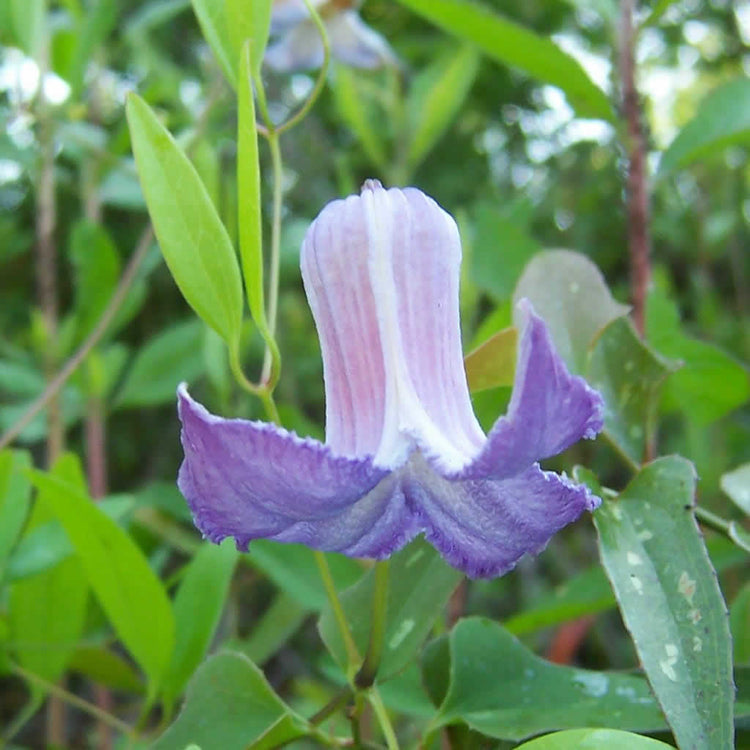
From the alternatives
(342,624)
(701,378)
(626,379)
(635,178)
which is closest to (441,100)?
(635,178)

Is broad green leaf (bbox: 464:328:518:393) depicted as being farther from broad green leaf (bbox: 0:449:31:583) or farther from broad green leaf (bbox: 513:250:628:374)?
broad green leaf (bbox: 0:449:31:583)

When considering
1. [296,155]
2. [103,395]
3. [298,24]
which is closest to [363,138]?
[298,24]

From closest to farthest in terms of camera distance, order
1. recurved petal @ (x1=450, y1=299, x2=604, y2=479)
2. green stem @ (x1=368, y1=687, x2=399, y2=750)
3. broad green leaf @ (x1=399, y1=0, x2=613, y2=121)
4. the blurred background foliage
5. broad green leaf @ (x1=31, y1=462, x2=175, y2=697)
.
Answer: recurved petal @ (x1=450, y1=299, x2=604, y2=479) < green stem @ (x1=368, y1=687, x2=399, y2=750) < broad green leaf @ (x1=31, y1=462, x2=175, y2=697) < broad green leaf @ (x1=399, y1=0, x2=613, y2=121) < the blurred background foliage

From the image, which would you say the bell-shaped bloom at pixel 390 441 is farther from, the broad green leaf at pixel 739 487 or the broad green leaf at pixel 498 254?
the broad green leaf at pixel 498 254

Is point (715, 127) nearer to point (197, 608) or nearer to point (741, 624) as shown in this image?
point (741, 624)

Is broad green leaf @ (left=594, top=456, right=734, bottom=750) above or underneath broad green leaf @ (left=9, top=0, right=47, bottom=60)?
underneath

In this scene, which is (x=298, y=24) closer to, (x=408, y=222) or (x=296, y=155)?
(x=296, y=155)

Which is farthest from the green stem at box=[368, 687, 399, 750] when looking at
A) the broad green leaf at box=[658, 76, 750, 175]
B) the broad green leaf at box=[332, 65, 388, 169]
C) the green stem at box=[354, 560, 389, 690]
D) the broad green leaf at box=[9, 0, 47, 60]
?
the broad green leaf at box=[332, 65, 388, 169]
